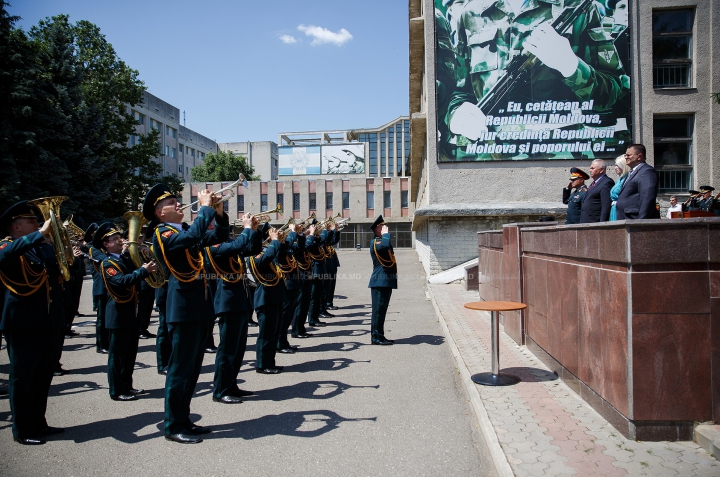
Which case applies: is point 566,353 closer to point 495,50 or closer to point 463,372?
point 463,372

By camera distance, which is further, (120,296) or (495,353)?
(120,296)

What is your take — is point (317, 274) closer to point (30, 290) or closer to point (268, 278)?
point (268, 278)

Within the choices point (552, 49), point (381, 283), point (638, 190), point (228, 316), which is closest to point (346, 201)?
point (552, 49)

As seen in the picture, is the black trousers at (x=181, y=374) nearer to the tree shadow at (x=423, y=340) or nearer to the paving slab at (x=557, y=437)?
the paving slab at (x=557, y=437)

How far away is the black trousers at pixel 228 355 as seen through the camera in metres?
5.92

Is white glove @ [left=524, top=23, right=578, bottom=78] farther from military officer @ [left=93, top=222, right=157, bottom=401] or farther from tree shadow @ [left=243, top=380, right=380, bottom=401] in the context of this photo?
military officer @ [left=93, top=222, right=157, bottom=401]

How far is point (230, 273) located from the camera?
620 centimetres

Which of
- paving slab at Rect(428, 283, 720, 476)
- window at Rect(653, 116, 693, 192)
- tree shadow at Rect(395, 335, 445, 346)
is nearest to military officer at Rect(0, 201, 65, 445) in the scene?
paving slab at Rect(428, 283, 720, 476)

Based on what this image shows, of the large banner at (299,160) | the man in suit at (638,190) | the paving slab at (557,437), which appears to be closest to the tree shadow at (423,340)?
the paving slab at (557,437)

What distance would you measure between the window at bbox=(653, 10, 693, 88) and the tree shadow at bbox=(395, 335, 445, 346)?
14.1 metres

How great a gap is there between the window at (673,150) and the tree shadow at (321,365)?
50.8ft

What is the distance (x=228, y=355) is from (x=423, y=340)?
14.4 feet

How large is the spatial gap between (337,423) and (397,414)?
0.65m

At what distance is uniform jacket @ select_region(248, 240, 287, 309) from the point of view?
23.8 ft
